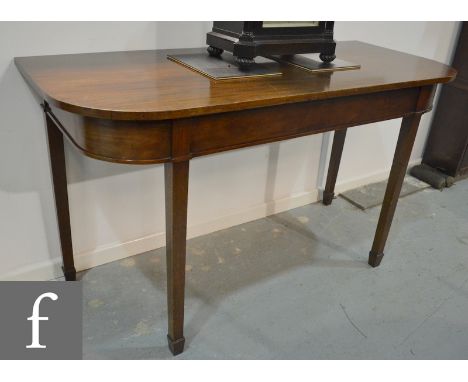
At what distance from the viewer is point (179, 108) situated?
1.03 metres

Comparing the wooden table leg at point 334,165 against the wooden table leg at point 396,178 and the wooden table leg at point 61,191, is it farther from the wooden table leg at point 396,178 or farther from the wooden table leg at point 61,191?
the wooden table leg at point 61,191

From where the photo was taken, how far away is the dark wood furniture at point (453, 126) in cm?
251

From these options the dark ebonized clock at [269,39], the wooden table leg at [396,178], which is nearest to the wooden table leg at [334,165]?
the wooden table leg at [396,178]

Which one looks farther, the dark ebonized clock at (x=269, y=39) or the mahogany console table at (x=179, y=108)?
the dark ebonized clock at (x=269, y=39)

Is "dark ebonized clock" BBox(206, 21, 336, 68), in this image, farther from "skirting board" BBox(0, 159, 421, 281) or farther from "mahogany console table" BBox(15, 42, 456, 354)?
"skirting board" BBox(0, 159, 421, 281)

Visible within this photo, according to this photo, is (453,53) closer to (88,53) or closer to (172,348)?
(88,53)

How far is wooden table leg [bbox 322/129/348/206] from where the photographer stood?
87.1 inches

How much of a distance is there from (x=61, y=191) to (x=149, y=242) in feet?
1.59

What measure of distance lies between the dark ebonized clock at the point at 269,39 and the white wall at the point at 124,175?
0.76ft

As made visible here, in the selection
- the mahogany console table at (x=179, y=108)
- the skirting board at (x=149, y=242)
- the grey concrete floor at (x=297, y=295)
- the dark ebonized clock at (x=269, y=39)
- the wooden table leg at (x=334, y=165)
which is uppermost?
the dark ebonized clock at (x=269, y=39)

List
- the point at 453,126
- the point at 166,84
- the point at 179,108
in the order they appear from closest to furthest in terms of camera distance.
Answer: the point at 179,108, the point at 166,84, the point at 453,126

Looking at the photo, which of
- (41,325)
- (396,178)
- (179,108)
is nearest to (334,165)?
(396,178)

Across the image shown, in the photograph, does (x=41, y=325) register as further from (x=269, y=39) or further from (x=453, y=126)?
(x=453, y=126)

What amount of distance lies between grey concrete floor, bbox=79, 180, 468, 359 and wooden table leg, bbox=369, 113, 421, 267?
93mm
